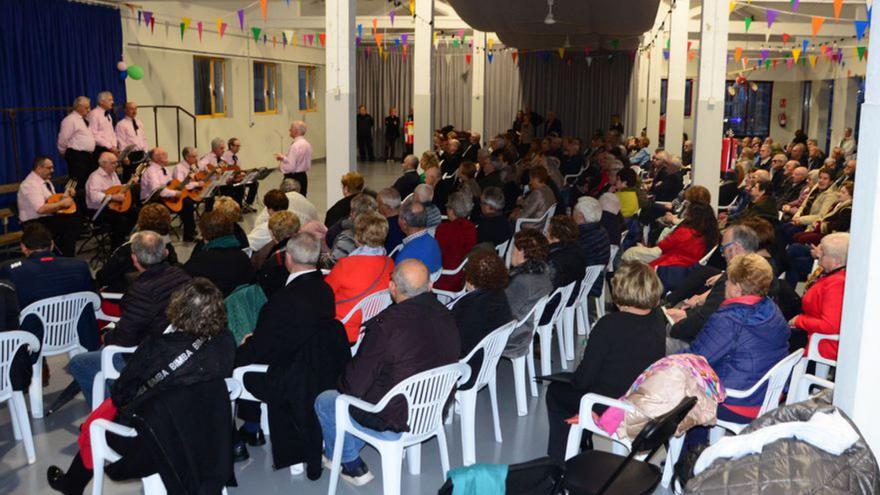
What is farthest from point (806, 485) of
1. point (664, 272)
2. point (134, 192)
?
point (134, 192)

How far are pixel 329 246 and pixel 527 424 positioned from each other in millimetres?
2044

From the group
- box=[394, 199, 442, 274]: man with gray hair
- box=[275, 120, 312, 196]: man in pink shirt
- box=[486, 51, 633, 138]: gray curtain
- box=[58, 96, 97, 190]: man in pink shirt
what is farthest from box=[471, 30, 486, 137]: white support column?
box=[394, 199, 442, 274]: man with gray hair

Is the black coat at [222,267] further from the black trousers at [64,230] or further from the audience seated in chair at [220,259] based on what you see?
the black trousers at [64,230]

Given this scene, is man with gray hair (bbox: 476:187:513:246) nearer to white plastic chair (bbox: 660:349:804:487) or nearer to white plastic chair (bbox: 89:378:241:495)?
white plastic chair (bbox: 660:349:804:487)

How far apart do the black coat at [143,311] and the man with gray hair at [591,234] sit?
2.79 metres

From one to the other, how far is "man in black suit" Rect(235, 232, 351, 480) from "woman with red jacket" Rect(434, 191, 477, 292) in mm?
2059

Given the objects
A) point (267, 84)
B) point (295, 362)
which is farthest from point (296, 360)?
point (267, 84)

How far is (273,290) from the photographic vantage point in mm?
4520

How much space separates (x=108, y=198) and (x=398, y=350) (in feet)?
18.6

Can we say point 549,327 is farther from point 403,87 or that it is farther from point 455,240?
Result: point 403,87

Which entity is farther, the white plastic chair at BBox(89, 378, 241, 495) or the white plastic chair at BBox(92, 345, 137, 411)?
the white plastic chair at BBox(92, 345, 137, 411)

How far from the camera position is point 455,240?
5.51 metres

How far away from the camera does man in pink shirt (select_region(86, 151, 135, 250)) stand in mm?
7910

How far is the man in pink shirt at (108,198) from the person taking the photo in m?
7.91
